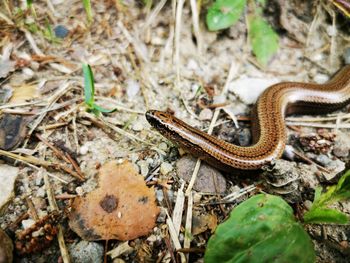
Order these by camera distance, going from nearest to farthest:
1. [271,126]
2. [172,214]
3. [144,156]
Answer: [172,214] → [144,156] → [271,126]

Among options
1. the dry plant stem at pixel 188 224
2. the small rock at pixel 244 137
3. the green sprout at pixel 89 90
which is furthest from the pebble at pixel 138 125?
the small rock at pixel 244 137

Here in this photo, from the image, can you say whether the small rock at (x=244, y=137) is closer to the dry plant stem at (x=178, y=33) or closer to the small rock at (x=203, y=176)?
the small rock at (x=203, y=176)

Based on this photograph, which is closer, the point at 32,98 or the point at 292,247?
the point at 292,247

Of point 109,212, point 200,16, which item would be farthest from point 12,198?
point 200,16

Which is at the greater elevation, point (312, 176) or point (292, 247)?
point (292, 247)

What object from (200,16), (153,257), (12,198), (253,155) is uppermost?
(200,16)

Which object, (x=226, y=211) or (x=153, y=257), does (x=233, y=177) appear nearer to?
(x=226, y=211)

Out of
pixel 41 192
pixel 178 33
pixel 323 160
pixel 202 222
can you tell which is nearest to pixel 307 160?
pixel 323 160
